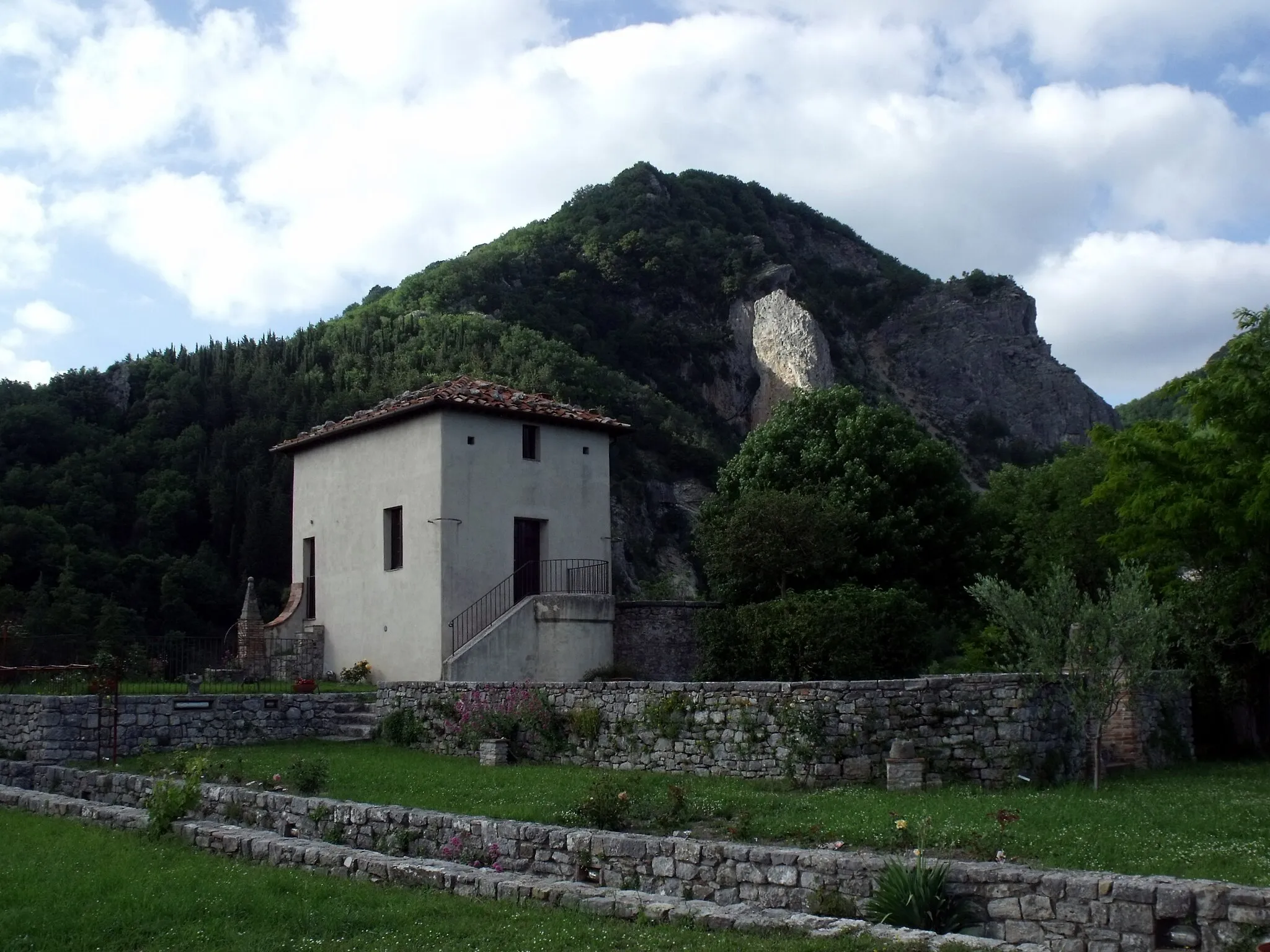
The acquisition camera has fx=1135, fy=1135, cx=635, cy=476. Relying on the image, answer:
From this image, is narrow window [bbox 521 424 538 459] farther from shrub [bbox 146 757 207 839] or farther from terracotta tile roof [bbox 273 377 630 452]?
shrub [bbox 146 757 207 839]

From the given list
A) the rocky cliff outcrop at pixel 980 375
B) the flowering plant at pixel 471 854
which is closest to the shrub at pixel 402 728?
the flowering plant at pixel 471 854

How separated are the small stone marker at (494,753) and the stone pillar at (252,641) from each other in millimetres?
9444

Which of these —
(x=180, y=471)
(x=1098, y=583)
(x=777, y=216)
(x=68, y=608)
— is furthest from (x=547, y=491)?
(x=777, y=216)

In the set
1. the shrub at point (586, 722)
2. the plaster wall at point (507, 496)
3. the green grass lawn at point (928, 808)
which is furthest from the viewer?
the plaster wall at point (507, 496)

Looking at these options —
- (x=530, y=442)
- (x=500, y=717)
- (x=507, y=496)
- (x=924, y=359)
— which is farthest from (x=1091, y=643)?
(x=924, y=359)

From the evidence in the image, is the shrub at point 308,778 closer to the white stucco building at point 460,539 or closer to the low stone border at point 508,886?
the low stone border at point 508,886

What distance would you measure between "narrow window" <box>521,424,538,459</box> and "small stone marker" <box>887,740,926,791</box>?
14.2m

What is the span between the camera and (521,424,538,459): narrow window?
27.2m

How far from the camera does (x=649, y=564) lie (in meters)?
70.4

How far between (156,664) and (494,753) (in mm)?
9463

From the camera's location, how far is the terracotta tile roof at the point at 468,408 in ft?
84.3

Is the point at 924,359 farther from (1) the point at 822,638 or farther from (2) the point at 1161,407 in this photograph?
(1) the point at 822,638

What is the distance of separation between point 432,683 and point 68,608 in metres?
23.2

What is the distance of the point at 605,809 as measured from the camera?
1241 cm
